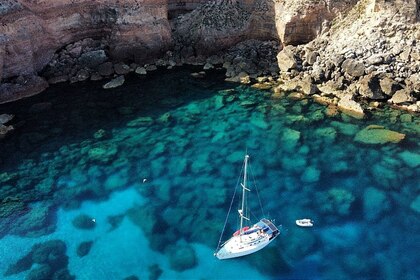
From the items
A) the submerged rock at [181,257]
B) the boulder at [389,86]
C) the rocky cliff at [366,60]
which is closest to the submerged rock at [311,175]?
the rocky cliff at [366,60]

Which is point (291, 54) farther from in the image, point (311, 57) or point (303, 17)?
point (303, 17)

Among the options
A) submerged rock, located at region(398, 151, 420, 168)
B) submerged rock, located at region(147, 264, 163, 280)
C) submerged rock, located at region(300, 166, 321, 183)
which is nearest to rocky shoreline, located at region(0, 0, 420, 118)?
submerged rock, located at region(398, 151, 420, 168)

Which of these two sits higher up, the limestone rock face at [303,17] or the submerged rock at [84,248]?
the limestone rock face at [303,17]

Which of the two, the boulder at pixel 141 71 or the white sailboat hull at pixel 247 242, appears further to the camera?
the boulder at pixel 141 71

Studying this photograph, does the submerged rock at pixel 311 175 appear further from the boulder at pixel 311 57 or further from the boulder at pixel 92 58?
the boulder at pixel 92 58

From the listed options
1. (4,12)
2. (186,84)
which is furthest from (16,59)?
(186,84)

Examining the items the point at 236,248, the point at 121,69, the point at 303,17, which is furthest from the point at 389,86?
the point at 121,69
